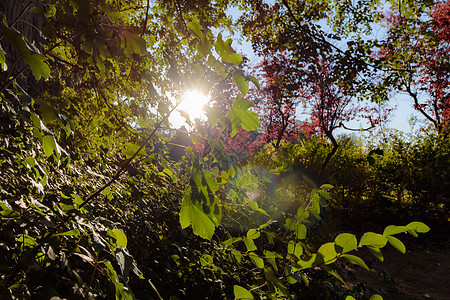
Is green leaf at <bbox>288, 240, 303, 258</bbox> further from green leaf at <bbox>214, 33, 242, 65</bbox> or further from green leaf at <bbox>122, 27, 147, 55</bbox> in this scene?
green leaf at <bbox>122, 27, 147, 55</bbox>

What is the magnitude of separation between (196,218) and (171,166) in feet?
14.8

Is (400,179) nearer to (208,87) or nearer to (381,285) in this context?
(381,285)

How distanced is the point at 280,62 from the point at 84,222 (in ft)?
35.2

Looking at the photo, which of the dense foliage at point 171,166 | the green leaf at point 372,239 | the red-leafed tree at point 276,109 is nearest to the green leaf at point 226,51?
the dense foliage at point 171,166

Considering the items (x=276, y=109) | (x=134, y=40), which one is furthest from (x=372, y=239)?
(x=276, y=109)

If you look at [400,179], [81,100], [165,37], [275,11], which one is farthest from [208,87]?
[400,179]

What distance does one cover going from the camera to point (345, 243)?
2.34ft

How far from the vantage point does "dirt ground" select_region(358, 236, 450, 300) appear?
466cm

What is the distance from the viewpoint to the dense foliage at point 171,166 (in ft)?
2.48

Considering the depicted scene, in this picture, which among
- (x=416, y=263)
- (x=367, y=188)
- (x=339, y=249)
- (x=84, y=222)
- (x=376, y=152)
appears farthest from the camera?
(x=367, y=188)

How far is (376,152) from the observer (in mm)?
1298

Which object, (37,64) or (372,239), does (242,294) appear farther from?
(37,64)

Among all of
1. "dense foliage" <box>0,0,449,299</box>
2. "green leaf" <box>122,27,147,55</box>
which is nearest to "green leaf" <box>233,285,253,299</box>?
"dense foliage" <box>0,0,449,299</box>

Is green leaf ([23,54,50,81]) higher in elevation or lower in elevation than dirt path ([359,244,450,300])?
higher
